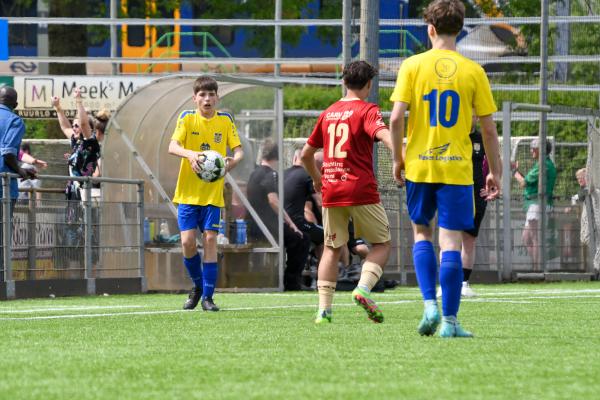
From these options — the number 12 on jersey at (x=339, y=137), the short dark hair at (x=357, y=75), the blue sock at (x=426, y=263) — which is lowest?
the blue sock at (x=426, y=263)

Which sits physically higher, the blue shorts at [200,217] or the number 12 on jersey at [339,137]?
the number 12 on jersey at [339,137]

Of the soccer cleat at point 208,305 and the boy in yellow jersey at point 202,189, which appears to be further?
the boy in yellow jersey at point 202,189

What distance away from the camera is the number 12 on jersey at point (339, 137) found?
404 inches

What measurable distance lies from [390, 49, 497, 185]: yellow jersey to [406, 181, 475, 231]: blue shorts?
5 cm

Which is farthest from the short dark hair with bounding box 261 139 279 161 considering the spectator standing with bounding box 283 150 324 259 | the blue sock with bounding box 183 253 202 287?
the blue sock with bounding box 183 253 202 287

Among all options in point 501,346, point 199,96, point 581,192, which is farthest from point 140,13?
point 501,346

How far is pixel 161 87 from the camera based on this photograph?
18781 millimetres

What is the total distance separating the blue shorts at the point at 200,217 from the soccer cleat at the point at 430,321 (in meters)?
3.96

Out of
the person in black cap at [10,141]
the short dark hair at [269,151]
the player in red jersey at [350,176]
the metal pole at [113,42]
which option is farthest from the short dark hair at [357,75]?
the metal pole at [113,42]

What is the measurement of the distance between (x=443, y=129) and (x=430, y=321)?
1.12 meters

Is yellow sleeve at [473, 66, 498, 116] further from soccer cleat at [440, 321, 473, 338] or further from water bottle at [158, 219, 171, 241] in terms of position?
water bottle at [158, 219, 171, 241]

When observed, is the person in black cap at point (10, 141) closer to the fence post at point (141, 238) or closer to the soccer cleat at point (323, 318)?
the fence post at point (141, 238)

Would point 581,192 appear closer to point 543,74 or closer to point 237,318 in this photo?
point 543,74

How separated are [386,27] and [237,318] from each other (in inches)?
490
